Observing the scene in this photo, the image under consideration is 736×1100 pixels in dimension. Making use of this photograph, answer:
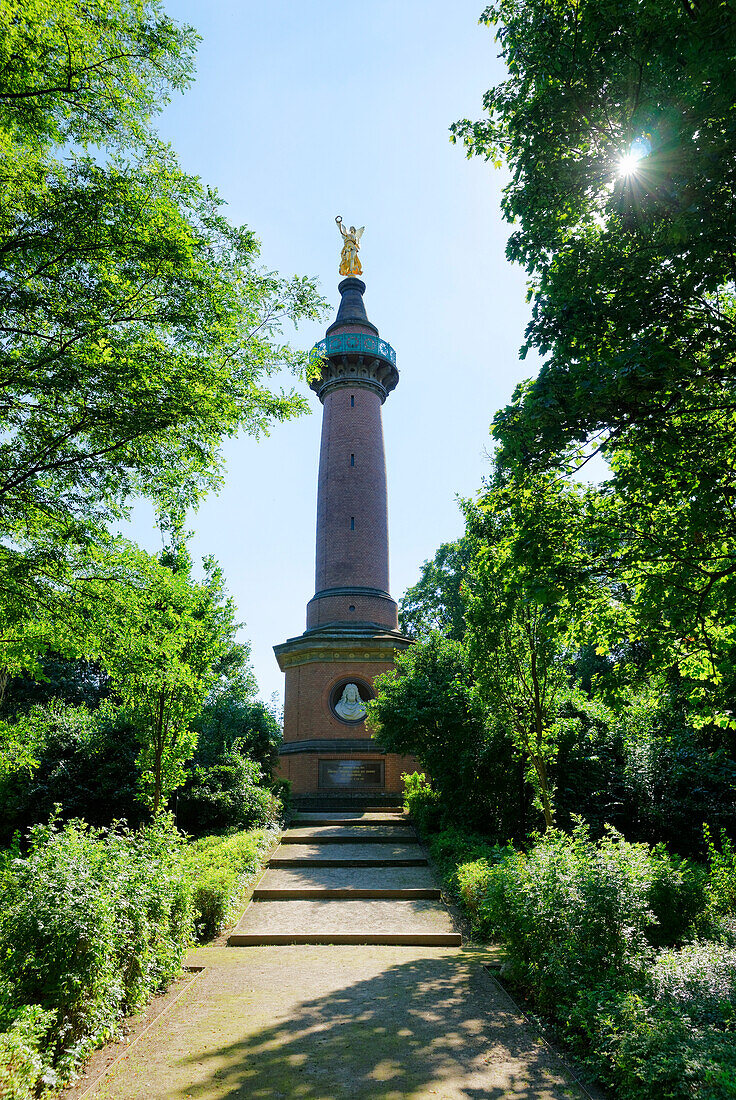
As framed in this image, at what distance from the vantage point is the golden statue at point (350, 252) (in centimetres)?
3272

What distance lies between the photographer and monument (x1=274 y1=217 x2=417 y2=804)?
22703mm

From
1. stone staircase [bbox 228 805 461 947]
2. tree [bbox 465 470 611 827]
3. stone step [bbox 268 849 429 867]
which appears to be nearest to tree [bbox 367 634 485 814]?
stone staircase [bbox 228 805 461 947]

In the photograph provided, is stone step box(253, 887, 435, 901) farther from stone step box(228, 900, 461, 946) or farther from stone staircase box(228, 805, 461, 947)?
stone step box(228, 900, 461, 946)

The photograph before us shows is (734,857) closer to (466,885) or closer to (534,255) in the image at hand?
(466,885)

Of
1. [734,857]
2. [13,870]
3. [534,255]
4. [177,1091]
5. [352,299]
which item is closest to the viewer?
[177,1091]

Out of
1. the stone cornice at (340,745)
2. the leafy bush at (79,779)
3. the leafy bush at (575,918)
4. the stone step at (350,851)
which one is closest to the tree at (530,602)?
the leafy bush at (575,918)

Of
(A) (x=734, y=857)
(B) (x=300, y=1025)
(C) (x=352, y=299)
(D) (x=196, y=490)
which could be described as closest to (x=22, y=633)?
(D) (x=196, y=490)

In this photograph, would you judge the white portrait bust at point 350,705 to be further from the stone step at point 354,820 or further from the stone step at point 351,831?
the stone step at point 351,831

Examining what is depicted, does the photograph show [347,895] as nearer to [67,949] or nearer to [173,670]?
[173,670]

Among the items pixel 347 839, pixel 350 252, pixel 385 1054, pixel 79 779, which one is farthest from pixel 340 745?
pixel 350 252

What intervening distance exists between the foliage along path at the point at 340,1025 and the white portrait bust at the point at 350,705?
43.0 feet

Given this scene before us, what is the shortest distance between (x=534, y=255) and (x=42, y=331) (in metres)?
5.42

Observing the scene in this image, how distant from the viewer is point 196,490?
8.12 meters

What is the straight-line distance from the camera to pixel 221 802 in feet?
52.5
